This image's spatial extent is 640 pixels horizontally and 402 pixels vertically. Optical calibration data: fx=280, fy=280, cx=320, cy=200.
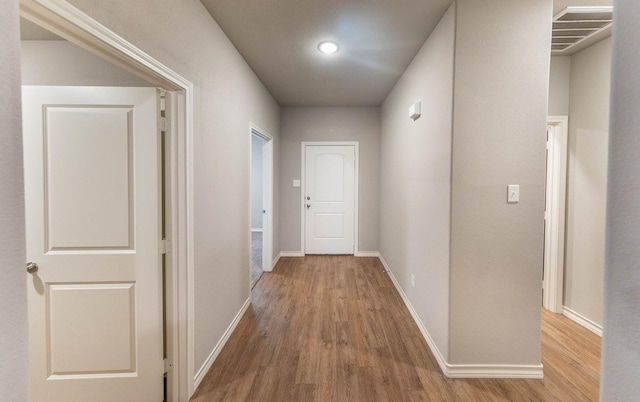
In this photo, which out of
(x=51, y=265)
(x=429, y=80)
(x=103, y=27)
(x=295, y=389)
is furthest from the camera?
(x=429, y=80)

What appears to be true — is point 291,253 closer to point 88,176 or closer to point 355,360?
point 355,360

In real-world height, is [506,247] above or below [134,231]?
below

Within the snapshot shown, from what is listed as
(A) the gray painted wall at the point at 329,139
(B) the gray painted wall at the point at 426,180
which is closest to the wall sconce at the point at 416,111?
(B) the gray painted wall at the point at 426,180

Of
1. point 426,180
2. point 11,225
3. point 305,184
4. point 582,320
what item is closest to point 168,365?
point 11,225

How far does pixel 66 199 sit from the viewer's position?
4.93 feet

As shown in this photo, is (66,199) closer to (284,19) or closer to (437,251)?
(284,19)

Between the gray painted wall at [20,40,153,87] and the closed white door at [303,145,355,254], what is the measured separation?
3.48 metres

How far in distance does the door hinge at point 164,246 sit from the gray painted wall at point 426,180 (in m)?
1.79

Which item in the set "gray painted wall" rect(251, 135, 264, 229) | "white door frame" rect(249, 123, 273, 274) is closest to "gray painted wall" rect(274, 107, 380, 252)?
"white door frame" rect(249, 123, 273, 274)

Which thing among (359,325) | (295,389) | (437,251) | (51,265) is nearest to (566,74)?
(437,251)

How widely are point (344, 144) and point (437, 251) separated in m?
3.13

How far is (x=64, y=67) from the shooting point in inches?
62.6

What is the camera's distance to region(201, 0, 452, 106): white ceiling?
1997 millimetres

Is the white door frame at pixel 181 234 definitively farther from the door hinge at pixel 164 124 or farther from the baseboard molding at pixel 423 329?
the baseboard molding at pixel 423 329
